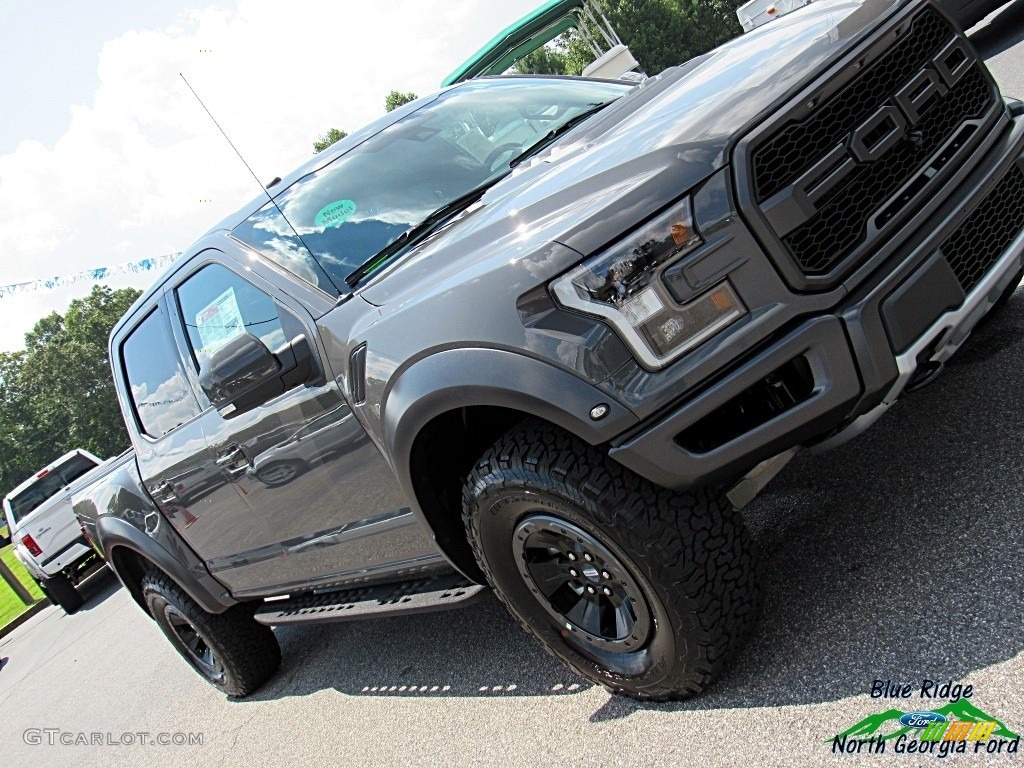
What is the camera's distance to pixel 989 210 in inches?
89.4

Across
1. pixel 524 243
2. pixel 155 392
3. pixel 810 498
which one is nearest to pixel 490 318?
pixel 524 243

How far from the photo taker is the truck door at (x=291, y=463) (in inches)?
113

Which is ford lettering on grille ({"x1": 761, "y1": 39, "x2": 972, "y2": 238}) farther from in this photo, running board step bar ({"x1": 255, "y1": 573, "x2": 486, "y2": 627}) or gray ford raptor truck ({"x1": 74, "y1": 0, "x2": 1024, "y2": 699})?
running board step bar ({"x1": 255, "y1": 573, "x2": 486, "y2": 627})

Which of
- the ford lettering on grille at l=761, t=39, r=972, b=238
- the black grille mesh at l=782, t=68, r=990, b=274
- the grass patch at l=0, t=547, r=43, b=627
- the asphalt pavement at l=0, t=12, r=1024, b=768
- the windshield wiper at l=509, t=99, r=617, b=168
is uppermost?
the windshield wiper at l=509, t=99, r=617, b=168

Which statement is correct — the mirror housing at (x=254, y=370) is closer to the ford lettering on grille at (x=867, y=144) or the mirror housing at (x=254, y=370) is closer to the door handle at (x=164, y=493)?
the door handle at (x=164, y=493)

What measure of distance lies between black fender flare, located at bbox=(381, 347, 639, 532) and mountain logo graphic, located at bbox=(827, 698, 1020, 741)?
89 cm

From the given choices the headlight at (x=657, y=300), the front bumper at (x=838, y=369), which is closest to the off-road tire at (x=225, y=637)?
the front bumper at (x=838, y=369)

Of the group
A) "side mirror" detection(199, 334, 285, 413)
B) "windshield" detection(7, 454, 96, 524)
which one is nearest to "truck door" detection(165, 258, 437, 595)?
"side mirror" detection(199, 334, 285, 413)

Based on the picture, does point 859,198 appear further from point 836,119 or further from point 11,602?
point 11,602

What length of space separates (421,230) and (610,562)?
131 cm

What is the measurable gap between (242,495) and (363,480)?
33.3 inches

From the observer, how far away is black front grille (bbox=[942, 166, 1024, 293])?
2137 mm

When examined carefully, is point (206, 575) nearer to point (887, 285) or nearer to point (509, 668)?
point (509, 668)

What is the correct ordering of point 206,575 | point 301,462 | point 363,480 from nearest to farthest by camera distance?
point 363,480 < point 301,462 < point 206,575
